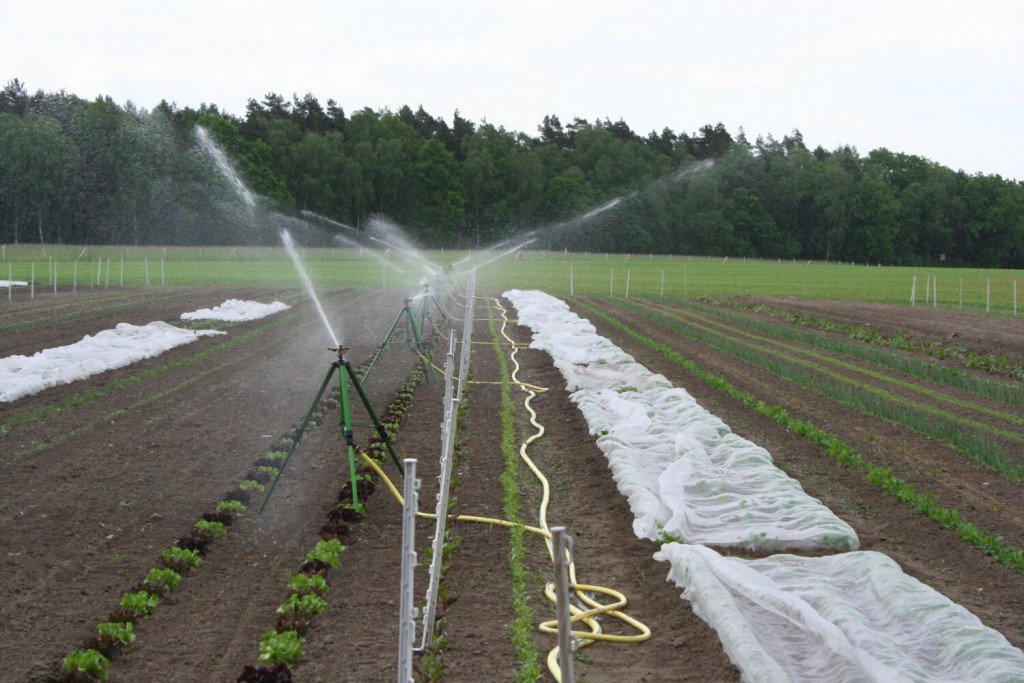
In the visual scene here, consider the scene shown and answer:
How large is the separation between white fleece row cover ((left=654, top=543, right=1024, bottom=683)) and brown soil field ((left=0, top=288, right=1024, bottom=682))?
0.23 metres

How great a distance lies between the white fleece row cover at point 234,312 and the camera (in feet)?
76.0

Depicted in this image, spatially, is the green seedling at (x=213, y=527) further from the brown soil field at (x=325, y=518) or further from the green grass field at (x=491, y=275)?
the green grass field at (x=491, y=275)

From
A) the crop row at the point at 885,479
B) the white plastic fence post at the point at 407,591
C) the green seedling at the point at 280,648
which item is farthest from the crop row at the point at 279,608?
the crop row at the point at 885,479

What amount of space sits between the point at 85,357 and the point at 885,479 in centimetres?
1185

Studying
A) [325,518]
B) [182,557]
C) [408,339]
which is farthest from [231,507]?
[408,339]

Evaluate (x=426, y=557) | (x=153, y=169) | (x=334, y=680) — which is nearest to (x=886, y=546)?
(x=426, y=557)

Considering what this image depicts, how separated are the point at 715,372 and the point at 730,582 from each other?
10.2 m

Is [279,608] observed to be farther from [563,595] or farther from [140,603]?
[563,595]

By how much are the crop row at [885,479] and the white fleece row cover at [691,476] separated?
0.96m

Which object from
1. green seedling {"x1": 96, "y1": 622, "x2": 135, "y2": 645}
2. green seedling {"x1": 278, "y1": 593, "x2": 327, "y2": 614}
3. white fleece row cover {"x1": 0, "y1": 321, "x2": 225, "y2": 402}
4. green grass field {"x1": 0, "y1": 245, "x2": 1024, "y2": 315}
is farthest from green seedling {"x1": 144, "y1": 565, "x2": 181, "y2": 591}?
green grass field {"x1": 0, "y1": 245, "x2": 1024, "y2": 315}

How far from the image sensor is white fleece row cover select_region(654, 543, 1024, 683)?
498 centimetres

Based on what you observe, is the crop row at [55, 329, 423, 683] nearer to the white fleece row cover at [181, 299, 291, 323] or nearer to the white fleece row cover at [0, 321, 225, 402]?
the white fleece row cover at [0, 321, 225, 402]

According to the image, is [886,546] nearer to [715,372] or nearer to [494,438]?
[494,438]

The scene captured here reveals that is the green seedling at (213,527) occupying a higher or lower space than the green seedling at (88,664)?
higher
